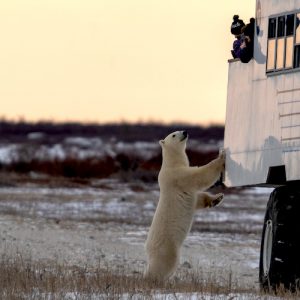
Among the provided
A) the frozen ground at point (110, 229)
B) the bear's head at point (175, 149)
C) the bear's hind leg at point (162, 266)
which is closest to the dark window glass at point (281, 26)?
the bear's head at point (175, 149)

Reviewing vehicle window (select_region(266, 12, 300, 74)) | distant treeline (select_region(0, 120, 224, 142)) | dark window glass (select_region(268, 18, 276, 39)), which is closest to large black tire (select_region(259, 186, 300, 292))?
vehicle window (select_region(266, 12, 300, 74))

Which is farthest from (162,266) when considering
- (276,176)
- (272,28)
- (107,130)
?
(107,130)

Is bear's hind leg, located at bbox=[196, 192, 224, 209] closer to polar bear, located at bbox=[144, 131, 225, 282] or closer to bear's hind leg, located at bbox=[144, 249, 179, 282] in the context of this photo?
polar bear, located at bbox=[144, 131, 225, 282]

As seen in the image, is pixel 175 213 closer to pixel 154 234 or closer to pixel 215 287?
pixel 154 234

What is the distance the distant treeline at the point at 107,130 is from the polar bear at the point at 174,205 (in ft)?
198

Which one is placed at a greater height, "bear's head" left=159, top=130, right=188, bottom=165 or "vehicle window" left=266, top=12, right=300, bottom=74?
"vehicle window" left=266, top=12, right=300, bottom=74

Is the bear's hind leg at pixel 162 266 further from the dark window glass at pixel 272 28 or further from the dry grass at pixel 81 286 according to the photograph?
the dark window glass at pixel 272 28

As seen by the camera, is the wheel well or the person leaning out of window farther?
the person leaning out of window

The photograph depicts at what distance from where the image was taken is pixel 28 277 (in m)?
13.0

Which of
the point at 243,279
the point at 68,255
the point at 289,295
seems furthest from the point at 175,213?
the point at 68,255

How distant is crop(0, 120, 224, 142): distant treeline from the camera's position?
78.2 meters

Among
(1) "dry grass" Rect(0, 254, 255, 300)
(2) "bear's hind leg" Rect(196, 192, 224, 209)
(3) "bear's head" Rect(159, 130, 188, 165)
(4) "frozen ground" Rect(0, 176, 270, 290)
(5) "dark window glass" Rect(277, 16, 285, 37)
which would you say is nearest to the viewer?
(1) "dry grass" Rect(0, 254, 255, 300)

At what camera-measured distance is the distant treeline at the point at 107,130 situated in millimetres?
78188

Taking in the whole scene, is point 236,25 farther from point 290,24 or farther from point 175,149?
point 175,149
